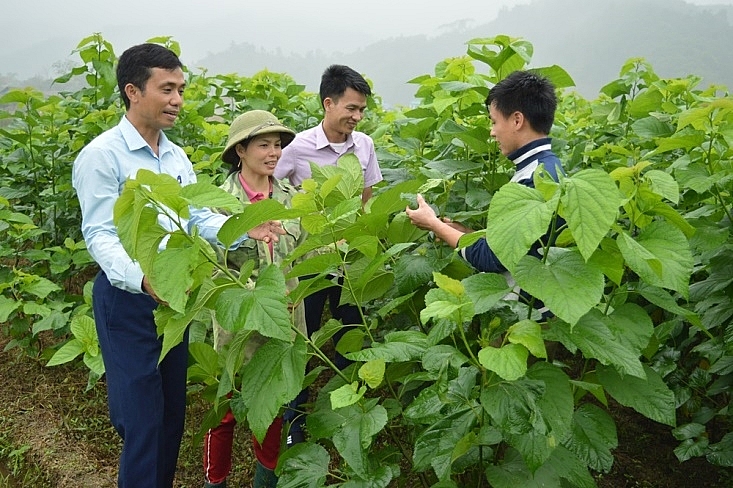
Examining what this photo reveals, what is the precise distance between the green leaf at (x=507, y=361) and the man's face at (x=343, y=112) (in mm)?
1746

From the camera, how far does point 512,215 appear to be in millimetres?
1044

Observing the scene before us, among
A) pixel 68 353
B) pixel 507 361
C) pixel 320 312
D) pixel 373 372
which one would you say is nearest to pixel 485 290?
pixel 507 361

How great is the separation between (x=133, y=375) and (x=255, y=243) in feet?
1.85

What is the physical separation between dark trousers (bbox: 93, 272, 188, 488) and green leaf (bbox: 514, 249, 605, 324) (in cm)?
119

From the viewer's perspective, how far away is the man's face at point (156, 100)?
1947 mm

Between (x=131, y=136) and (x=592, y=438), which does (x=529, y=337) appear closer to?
(x=592, y=438)

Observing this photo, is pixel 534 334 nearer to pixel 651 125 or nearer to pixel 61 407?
pixel 651 125

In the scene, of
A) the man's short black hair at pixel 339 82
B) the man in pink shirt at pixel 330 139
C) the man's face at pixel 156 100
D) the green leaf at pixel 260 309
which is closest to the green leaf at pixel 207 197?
the green leaf at pixel 260 309

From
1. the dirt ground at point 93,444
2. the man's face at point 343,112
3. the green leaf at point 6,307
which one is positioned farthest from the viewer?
the green leaf at point 6,307

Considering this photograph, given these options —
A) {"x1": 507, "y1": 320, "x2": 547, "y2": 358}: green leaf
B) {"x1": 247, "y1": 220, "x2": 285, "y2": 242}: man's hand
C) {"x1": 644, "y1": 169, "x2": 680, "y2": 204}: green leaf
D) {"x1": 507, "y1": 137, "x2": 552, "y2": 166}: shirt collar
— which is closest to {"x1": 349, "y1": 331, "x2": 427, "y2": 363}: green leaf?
{"x1": 507, "y1": 320, "x2": 547, "y2": 358}: green leaf

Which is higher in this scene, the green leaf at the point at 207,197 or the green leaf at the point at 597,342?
the green leaf at the point at 207,197

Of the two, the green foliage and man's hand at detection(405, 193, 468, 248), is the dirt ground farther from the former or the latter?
man's hand at detection(405, 193, 468, 248)

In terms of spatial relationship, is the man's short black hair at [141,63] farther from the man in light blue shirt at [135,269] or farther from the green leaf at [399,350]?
the green leaf at [399,350]

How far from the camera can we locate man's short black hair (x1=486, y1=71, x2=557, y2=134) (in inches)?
66.8
